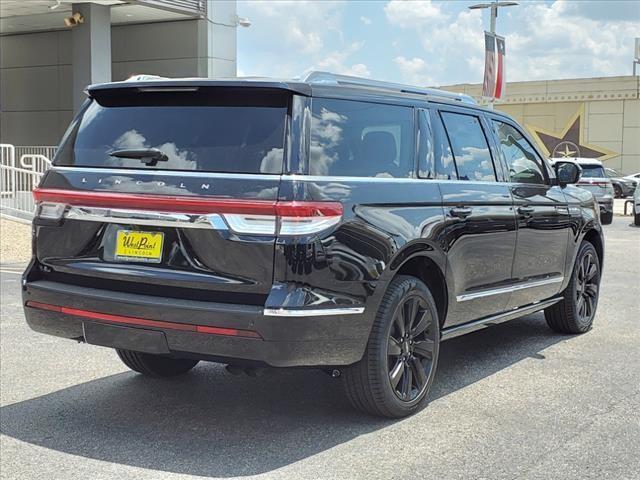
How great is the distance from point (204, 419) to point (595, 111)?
41158mm

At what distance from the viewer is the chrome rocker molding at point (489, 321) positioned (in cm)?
532

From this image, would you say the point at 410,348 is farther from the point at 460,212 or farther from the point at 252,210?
the point at 252,210

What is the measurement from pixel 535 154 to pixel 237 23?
18.5 meters

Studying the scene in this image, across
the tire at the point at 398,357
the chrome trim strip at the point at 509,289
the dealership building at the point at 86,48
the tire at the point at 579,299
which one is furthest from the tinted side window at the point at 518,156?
the dealership building at the point at 86,48

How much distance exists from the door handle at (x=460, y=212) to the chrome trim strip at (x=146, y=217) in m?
1.69

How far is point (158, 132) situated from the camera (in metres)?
4.45

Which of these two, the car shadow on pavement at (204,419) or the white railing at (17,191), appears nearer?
the car shadow on pavement at (204,419)

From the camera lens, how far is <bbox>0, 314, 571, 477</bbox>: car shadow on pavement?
4.21m

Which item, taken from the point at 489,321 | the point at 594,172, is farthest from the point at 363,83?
the point at 594,172

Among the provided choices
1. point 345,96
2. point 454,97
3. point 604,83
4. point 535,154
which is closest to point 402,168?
point 345,96

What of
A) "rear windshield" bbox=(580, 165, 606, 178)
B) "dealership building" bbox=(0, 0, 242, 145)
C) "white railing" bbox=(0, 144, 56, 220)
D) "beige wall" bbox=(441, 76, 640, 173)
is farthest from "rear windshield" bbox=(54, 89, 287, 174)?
"beige wall" bbox=(441, 76, 640, 173)

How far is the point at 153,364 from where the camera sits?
552 centimetres

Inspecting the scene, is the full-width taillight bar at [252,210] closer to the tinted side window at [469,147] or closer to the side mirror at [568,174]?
the tinted side window at [469,147]

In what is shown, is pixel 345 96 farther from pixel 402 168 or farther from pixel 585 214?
pixel 585 214
